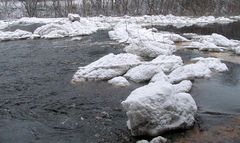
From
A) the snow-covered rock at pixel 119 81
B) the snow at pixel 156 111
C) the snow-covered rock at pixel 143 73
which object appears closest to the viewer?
the snow at pixel 156 111

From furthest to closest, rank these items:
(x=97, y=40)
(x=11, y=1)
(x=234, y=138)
Answer: (x=11, y=1)
(x=97, y=40)
(x=234, y=138)

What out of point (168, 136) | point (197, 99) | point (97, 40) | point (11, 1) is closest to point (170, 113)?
point (168, 136)

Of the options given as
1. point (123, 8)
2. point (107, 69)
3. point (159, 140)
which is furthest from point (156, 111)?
point (123, 8)

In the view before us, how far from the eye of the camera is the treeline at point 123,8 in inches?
1522

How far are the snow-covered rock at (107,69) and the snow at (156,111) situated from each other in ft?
13.1

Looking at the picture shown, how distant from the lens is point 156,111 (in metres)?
6.87

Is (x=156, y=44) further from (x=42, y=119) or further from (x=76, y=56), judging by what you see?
(x=42, y=119)

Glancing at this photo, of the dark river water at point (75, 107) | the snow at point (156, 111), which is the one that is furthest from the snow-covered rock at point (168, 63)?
the snow at point (156, 111)

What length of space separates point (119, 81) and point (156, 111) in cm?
359

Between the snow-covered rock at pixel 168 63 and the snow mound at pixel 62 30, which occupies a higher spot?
the snow-covered rock at pixel 168 63

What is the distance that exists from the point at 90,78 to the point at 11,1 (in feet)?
126

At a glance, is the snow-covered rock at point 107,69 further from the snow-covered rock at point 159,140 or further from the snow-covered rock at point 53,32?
the snow-covered rock at point 53,32

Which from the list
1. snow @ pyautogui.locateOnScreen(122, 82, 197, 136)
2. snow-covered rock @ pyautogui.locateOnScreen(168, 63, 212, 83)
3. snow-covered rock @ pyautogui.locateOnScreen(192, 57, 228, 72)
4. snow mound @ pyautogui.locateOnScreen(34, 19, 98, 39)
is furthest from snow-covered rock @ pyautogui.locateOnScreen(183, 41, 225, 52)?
snow @ pyautogui.locateOnScreen(122, 82, 197, 136)

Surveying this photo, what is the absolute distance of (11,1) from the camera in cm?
4572
